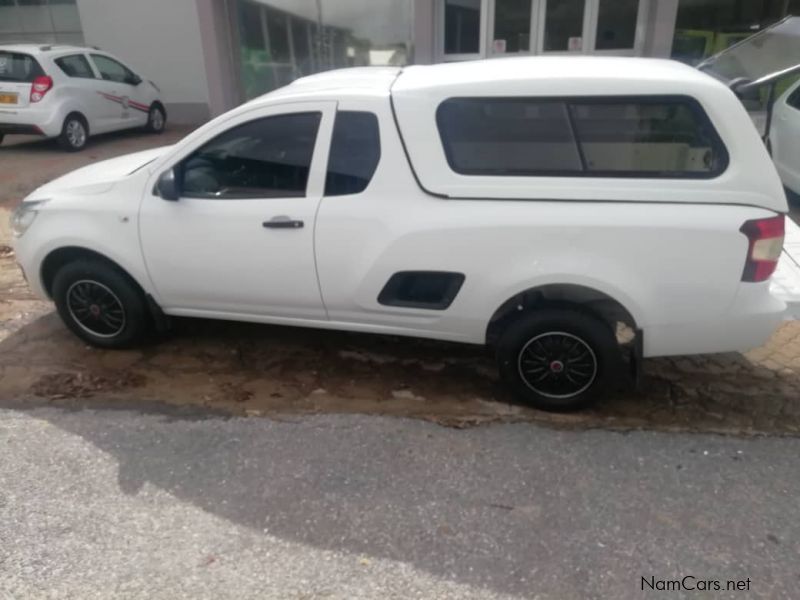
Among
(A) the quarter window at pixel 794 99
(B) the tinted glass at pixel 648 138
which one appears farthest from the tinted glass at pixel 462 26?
(B) the tinted glass at pixel 648 138

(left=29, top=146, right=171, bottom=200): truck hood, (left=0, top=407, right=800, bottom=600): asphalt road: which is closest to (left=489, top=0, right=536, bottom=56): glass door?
(left=29, top=146, right=171, bottom=200): truck hood

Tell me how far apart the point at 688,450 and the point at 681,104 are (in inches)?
68.3

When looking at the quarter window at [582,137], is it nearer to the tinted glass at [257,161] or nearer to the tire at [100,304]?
the tinted glass at [257,161]

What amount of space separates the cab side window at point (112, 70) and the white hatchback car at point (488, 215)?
8.70 m

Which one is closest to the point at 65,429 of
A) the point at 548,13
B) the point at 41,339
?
the point at 41,339

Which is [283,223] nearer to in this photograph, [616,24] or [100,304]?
[100,304]

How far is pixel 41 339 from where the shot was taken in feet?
14.5

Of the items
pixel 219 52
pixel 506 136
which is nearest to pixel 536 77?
pixel 506 136

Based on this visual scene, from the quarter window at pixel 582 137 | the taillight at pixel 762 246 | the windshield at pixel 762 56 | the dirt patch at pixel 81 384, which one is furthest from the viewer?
the windshield at pixel 762 56

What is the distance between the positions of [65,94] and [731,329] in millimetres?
10463

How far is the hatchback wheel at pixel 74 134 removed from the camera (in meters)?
10.2

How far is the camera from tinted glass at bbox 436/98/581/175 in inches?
126

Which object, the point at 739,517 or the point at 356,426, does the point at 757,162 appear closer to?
the point at 739,517

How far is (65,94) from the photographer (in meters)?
10.1
